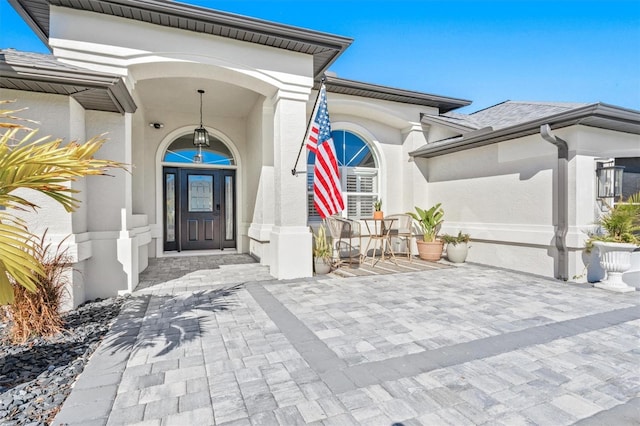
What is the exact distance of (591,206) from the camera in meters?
5.16

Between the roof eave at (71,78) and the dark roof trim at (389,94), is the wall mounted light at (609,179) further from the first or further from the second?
the roof eave at (71,78)

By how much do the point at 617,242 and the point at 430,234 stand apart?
310 cm

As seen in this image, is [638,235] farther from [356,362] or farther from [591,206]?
[356,362]

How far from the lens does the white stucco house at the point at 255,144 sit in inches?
162

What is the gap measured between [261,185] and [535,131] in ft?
17.2

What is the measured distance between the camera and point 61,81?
3607mm

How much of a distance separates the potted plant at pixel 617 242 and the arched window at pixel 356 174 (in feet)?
14.1

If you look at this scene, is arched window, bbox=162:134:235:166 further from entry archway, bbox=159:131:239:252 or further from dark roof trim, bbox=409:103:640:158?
dark roof trim, bbox=409:103:640:158

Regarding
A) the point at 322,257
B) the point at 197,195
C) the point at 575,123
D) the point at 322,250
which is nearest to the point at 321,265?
the point at 322,257

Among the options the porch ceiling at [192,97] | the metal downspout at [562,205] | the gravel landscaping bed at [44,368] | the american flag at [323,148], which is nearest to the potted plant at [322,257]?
the american flag at [323,148]

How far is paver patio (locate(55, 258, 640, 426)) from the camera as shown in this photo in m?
1.92

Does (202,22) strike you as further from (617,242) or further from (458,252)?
(617,242)

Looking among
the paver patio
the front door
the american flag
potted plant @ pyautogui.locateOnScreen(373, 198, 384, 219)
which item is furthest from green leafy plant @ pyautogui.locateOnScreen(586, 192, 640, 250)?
the front door

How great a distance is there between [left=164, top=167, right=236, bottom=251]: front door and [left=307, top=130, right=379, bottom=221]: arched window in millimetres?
2771
